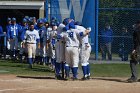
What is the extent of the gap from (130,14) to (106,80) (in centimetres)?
825

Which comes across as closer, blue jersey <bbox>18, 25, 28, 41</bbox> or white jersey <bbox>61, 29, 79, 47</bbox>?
white jersey <bbox>61, 29, 79, 47</bbox>

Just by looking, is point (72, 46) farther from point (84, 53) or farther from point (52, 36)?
point (52, 36)

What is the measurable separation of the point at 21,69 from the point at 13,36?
15.2 feet

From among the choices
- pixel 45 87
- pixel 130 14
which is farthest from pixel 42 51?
pixel 45 87

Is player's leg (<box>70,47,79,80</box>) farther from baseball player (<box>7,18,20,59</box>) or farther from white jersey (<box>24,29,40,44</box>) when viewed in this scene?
baseball player (<box>7,18,20,59</box>)

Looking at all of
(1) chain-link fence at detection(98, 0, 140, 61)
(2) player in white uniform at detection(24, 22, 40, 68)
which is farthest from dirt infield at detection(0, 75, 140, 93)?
(1) chain-link fence at detection(98, 0, 140, 61)

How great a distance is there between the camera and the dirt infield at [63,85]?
12.5 meters

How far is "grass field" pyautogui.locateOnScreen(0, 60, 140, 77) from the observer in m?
16.8

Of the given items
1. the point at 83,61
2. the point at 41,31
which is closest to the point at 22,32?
the point at 41,31

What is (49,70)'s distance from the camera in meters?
17.8

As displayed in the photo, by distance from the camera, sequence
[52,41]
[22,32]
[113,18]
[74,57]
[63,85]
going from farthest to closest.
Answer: [113,18], [22,32], [52,41], [74,57], [63,85]

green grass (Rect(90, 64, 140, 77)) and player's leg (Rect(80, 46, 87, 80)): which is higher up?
player's leg (Rect(80, 46, 87, 80))

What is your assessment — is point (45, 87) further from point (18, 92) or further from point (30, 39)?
point (30, 39)

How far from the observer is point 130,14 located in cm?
2219
